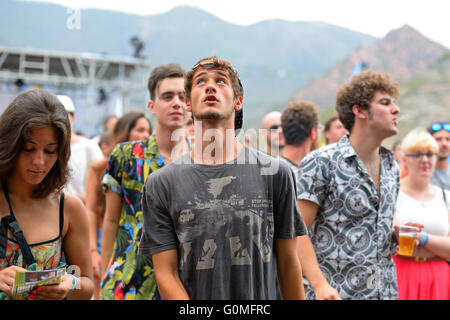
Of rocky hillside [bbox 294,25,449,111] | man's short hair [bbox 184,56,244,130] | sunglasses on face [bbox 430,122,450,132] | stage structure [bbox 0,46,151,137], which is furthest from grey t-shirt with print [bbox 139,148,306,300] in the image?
rocky hillside [bbox 294,25,449,111]

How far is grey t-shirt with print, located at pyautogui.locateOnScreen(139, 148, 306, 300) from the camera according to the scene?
92.5 inches

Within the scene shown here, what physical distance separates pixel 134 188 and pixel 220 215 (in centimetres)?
139

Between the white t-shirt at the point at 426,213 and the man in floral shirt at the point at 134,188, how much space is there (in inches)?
85.5

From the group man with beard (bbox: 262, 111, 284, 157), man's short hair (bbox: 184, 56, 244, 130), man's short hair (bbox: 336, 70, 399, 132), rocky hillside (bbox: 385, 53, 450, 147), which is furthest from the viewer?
rocky hillside (bbox: 385, 53, 450, 147)

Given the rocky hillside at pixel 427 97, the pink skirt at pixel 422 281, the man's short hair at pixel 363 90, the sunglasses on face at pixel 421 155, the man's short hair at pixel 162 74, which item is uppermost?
the rocky hillside at pixel 427 97

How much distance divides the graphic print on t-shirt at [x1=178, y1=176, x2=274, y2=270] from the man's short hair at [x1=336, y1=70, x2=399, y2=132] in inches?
70.3

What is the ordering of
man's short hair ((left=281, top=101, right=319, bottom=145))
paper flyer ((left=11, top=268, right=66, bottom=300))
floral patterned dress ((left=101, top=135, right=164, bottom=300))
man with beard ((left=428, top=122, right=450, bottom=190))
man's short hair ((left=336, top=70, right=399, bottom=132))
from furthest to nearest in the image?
man with beard ((left=428, top=122, right=450, bottom=190))
man's short hair ((left=281, top=101, right=319, bottom=145))
man's short hair ((left=336, top=70, right=399, bottom=132))
floral patterned dress ((left=101, top=135, right=164, bottom=300))
paper flyer ((left=11, top=268, right=66, bottom=300))

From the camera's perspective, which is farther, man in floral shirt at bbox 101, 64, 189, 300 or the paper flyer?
man in floral shirt at bbox 101, 64, 189, 300

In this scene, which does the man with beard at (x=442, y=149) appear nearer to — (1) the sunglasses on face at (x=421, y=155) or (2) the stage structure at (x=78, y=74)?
(1) the sunglasses on face at (x=421, y=155)

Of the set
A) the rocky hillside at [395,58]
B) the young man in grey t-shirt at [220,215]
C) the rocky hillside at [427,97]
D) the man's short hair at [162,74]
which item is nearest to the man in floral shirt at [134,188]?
the man's short hair at [162,74]

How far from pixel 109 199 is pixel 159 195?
139 cm

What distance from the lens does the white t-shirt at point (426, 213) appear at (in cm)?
474

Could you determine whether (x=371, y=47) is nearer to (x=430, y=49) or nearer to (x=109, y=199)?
(x=430, y=49)

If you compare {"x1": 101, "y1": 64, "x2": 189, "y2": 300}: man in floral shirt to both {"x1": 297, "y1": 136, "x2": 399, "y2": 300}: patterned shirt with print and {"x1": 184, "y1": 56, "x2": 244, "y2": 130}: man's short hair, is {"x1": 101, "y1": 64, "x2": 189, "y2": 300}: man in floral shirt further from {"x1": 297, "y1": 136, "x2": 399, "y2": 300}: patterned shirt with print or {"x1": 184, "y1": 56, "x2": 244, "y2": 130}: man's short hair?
{"x1": 184, "y1": 56, "x2": 244, "y2": 130}: man's short hair
